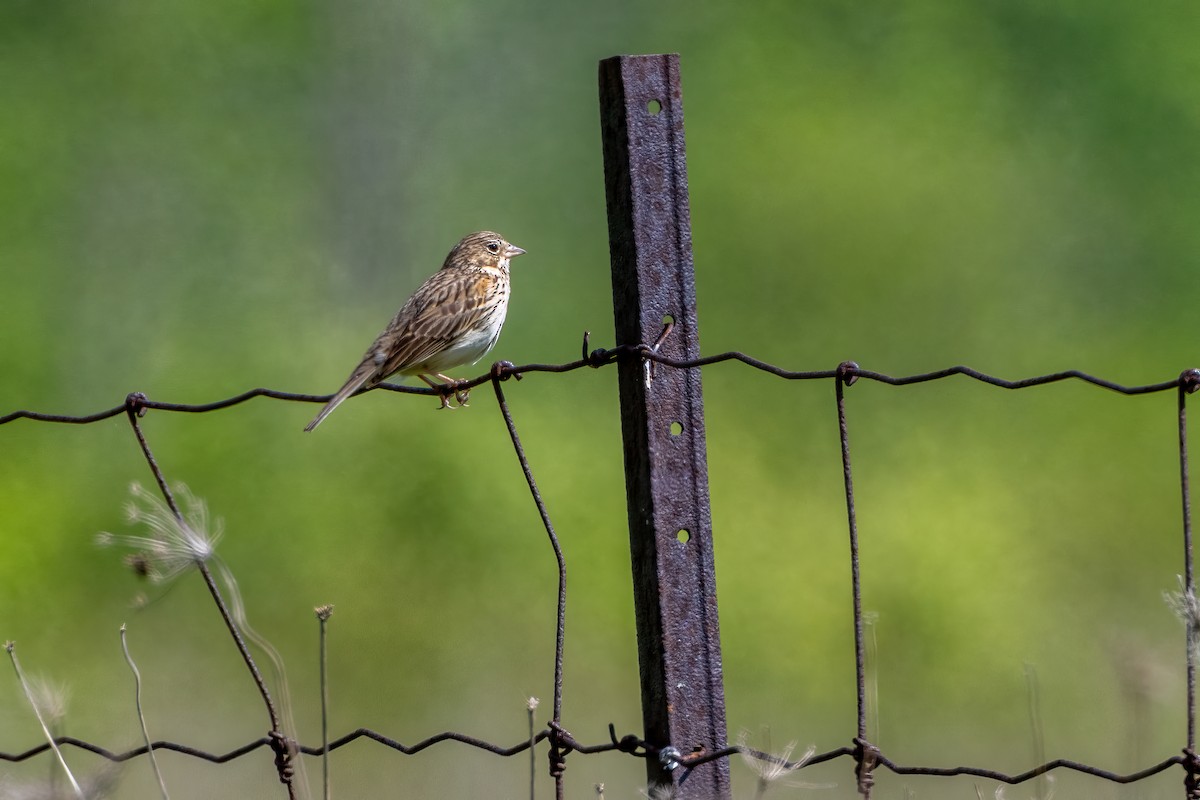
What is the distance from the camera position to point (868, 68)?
1549 centimetres

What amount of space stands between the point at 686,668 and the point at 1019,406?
33.5ft

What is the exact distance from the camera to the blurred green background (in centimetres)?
1116

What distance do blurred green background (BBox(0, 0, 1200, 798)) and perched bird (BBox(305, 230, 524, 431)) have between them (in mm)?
2749

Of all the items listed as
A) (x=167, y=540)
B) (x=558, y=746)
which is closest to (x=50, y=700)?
(x=167, y=540)

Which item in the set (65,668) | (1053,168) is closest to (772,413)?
(1053,168)

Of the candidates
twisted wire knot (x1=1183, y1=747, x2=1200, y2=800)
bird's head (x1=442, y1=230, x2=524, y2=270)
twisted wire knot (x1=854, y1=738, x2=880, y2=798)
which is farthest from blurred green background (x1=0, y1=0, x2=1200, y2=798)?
twisted wire knot (x1=1183, y1=747, x2=1200, y2=800)

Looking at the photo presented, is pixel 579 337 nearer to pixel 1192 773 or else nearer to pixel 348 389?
pixel 348 389

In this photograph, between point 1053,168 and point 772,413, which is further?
point 1053,168

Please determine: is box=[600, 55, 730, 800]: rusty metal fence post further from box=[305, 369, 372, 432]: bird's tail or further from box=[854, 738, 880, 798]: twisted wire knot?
box=[305, 369, 372, 432]: bird's tail

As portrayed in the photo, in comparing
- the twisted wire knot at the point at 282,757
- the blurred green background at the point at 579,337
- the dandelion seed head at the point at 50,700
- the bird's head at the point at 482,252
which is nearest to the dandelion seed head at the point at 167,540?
the dandelion seed head at the point at 50,700

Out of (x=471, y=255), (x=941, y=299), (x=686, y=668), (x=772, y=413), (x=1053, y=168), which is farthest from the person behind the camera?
(x=1053, y=168)

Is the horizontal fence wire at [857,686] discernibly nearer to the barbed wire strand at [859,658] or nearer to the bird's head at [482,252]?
the barbed wire strand at [859,658]

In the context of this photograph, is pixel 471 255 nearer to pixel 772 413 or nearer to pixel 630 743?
pixel 630 743

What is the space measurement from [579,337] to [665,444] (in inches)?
377
